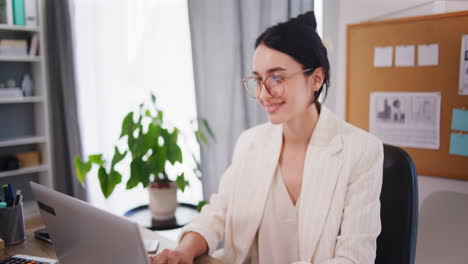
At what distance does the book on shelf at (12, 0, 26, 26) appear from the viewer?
315 centimetres

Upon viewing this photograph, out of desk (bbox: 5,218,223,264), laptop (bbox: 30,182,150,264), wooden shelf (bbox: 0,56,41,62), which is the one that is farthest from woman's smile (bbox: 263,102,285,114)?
wooden shelf (bbox: 0,56,41,62)

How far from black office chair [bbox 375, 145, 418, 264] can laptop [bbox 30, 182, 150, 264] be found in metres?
0.70

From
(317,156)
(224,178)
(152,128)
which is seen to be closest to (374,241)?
(317,156)

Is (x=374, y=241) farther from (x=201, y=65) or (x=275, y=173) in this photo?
(x=201, y=65)

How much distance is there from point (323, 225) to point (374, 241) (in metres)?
0.15

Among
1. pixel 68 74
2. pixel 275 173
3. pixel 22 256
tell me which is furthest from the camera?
pixel 68 74

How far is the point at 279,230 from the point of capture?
50.9 inches

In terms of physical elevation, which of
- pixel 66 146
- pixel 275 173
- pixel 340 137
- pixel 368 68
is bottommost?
pixel 66 146

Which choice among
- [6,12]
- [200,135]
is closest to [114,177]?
[200,135]

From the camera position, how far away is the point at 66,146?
349 cm

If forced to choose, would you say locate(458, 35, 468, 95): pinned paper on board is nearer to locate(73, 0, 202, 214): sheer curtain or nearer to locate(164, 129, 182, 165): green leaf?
locate(164, 129, 182, 165): green leaf

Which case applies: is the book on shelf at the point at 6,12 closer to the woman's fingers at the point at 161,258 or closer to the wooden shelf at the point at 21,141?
the wooden shelf at the point at 21,141

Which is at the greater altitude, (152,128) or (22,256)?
(152,128)

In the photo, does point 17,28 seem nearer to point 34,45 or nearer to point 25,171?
point 34,45
